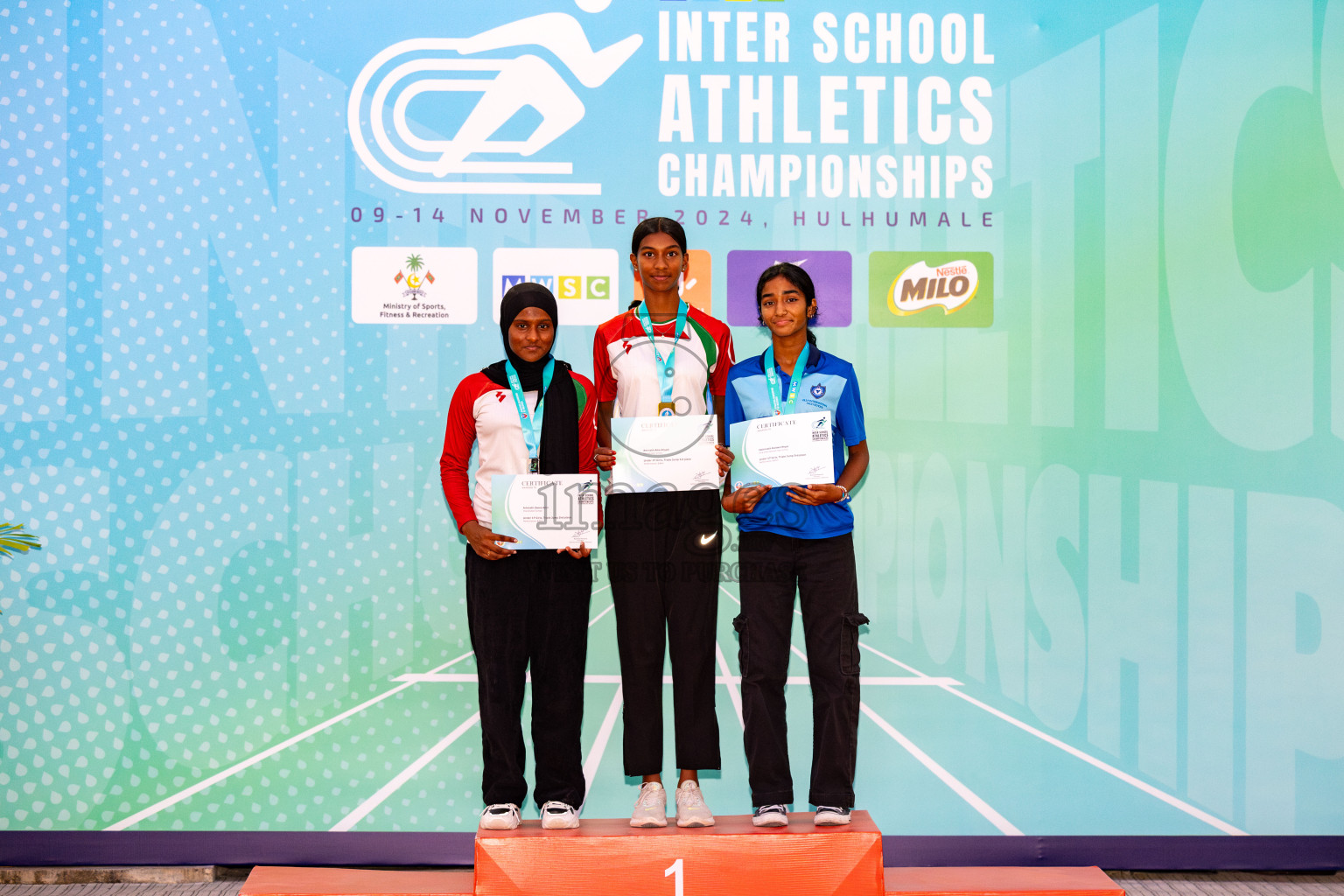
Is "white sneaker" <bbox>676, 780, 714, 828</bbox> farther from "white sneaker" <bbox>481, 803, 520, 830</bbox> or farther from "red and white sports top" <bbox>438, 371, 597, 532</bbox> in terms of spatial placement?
"red and white sports top" <bbox>438, 371, 597, 532</bbox>

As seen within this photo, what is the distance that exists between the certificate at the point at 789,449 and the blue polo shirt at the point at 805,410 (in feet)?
0.15

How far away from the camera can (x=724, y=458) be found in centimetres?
257

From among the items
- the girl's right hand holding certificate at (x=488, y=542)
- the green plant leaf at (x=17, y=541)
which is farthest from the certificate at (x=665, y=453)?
the green plant leaf at (x=17, y=541)

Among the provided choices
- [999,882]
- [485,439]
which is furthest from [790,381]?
[999,882]

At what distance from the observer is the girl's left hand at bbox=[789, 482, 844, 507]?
99.5 inches

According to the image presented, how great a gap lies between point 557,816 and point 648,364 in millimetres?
1422

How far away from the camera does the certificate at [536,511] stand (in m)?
2.52

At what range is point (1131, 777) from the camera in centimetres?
300

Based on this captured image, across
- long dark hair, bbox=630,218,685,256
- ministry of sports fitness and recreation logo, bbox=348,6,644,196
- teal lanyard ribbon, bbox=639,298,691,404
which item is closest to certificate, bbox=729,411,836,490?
teal lanyard ribbon, bbox=639,298,691,404

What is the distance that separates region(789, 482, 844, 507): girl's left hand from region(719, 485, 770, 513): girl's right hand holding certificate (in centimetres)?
9

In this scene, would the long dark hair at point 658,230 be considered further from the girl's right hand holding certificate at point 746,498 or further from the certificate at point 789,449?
the girl's right hand holding certificate at point 746,498

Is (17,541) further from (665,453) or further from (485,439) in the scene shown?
(665,453)

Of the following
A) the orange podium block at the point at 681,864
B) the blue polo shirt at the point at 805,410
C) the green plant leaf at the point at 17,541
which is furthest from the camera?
the green plant leaf at the point at 17,541

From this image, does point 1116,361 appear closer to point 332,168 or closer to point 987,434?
point 987,434
